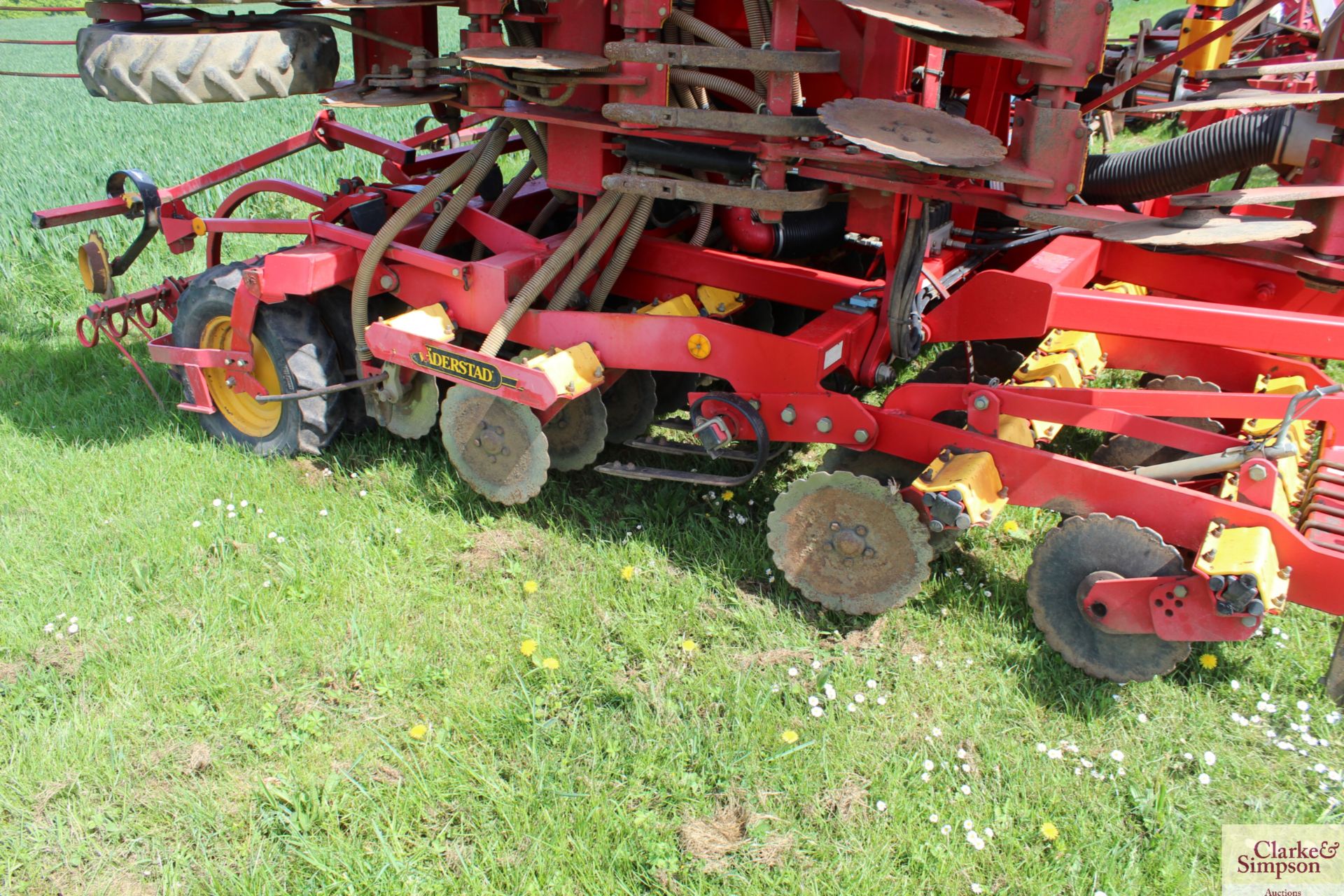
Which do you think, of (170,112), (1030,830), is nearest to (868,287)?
(1030,830)

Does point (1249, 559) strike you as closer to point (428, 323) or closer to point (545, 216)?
point (428, 323)

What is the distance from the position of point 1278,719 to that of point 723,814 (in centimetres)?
171

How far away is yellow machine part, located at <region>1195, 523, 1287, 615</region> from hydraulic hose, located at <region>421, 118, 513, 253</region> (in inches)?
113

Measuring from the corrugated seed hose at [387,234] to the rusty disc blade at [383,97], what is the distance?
0.83 ft

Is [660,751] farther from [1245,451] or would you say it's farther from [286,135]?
[286,135]

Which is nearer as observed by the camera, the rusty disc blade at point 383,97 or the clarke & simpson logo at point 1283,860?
the clarke & simpson logo at point 1283,860

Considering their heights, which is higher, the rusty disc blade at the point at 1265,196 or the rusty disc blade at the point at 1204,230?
the rusty disc blade at the point at 1265,196

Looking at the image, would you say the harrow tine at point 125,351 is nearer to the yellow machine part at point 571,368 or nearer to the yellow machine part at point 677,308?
the yellow machine part at point 571,368

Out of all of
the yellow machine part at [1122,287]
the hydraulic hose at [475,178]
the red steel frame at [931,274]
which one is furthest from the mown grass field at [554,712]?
the yellow machine part at [1122,287]

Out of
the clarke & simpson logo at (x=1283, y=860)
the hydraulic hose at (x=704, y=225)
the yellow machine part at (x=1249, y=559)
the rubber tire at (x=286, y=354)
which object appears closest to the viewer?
the clarke & simpson logo at (x=1283, y=860)

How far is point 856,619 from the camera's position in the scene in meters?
3.48

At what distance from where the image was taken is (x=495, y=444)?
3957mm

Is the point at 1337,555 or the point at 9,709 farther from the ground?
the point at 1337,555

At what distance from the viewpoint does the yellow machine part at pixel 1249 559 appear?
2758 millimetres
